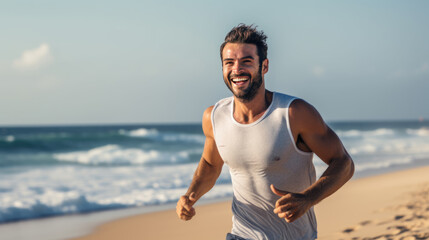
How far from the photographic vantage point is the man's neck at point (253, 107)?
2.81 metres

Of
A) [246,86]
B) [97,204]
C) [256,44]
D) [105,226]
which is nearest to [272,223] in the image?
[246,86]

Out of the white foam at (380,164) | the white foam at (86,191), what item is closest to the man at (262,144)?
the white foam at (86,191)

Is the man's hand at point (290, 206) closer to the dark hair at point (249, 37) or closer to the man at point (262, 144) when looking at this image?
the man at point (262, 144)

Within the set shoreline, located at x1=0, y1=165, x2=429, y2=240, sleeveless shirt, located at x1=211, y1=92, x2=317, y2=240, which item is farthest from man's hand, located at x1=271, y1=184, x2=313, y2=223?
shoreline, located at x1=0, y1=165, x2=429, y2=240

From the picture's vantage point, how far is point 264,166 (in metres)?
2.79

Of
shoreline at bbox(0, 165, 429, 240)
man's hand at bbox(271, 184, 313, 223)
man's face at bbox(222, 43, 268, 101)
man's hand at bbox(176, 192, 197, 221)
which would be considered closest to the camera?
man's hand at bbox(271, 184, 313, 223)

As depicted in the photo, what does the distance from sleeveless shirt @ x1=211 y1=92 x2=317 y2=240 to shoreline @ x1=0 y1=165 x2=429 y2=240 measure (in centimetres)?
383

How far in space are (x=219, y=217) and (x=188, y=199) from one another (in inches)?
200

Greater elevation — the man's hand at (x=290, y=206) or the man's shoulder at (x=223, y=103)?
the man's shoulder at (x=223, y=103)

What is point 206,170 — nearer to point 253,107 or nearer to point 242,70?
point 253,107

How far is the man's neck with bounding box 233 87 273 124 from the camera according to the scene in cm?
281

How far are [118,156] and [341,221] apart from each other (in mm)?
17111

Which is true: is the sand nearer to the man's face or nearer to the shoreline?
the shoreline

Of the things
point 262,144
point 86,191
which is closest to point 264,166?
point 262,144
